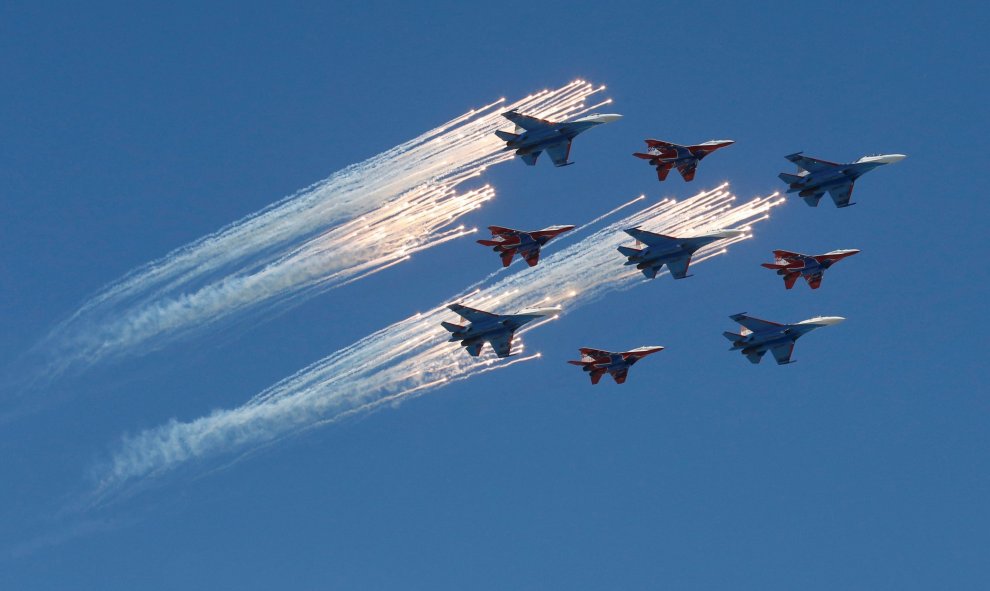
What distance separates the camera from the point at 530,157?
148125mm

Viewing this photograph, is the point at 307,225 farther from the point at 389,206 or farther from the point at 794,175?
the point at 794,175

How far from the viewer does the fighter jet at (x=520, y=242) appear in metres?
147

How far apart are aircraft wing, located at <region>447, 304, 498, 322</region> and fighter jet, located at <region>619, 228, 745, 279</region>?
38.0ft

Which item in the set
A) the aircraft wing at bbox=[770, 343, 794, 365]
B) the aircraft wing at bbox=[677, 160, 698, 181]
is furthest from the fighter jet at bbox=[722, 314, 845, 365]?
the aircraft wing at bbox=[677, 160, 698, 181]

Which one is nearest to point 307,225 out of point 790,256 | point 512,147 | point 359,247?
point 359,247

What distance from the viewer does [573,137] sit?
148625 millimetres

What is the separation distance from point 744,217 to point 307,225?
3499 cm

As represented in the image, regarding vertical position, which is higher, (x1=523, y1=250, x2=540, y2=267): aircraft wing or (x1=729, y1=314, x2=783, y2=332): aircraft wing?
(x1=523, y1=250, x2=540, y2=267): aircraft wing

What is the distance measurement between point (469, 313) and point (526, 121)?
15799 mm

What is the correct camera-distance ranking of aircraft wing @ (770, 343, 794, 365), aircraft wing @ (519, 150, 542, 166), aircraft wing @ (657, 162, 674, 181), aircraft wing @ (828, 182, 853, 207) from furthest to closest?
aircraft wing @ (828, 182, 853, 207) < aircraft wing @ (657, 162, 674, 181) < aircraft wing @ (770, 343, 794, 365) < aircraft wing @ (519, 150, 542, 166)

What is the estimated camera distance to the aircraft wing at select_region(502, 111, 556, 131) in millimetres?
146750

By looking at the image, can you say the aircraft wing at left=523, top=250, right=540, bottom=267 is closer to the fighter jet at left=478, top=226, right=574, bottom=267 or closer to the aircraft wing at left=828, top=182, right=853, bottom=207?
the fighter jet at left=478, top=226, right=574, bottom=267

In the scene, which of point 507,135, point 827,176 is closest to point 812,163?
point 827,176

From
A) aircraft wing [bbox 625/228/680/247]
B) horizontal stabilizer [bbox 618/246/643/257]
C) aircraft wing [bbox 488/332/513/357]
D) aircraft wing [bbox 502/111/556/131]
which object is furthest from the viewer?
aircraft wing [bbox 502/111/556/131]
